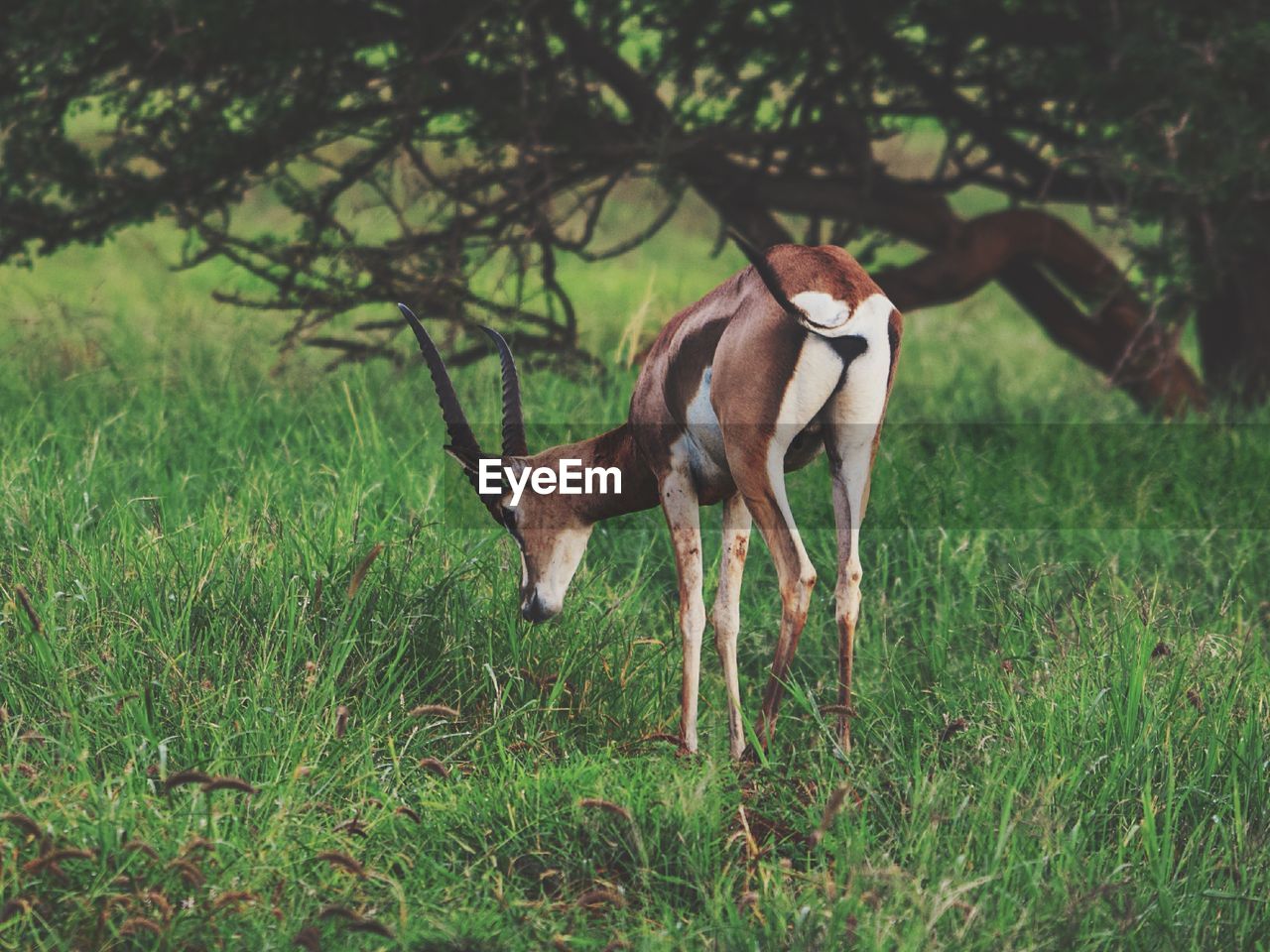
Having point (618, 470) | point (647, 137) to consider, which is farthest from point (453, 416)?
point (647, 137)

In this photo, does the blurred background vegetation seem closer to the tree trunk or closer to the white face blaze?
the tree trunk

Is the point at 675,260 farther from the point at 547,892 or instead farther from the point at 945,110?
the point at 547,892

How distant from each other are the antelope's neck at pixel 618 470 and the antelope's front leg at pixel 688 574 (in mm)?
126

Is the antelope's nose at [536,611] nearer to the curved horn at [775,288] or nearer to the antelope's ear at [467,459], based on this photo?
the antelope's ear at [467,459]

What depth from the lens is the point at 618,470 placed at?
12.4 ft

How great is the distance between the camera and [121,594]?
3.95 meters

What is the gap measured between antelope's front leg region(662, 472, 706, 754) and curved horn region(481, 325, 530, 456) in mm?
375

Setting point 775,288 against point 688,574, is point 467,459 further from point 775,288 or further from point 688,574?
point 775,288

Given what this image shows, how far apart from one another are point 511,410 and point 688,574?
1.89 feet

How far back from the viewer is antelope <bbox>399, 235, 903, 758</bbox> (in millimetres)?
3377

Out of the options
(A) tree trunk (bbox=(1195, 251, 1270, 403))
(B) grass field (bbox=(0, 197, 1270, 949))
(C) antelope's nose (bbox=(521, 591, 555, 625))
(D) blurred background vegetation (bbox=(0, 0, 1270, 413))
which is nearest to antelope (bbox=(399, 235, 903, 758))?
(C) antelope's nose (bbox=(521, 591, 555, 625))

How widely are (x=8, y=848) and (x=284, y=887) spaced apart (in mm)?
557

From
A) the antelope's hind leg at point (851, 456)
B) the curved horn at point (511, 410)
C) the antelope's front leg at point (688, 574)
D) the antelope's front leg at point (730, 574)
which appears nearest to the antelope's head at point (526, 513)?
the curved horn at point (511, 410)

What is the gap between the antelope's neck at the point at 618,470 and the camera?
3764 millimetres
